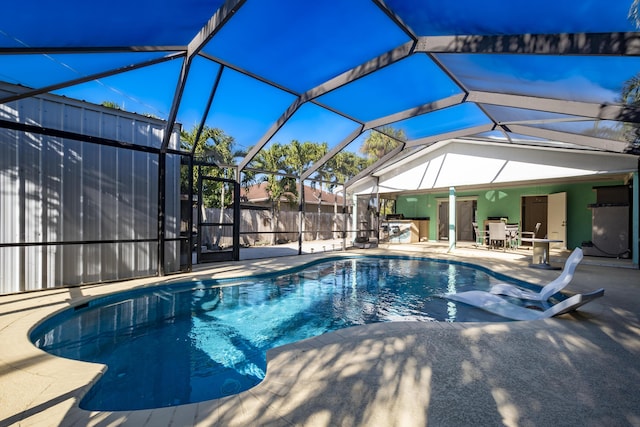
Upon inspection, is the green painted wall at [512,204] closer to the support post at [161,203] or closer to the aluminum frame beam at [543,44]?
the aluminum frame beam at [543,44]

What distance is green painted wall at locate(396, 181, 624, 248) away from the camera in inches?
404

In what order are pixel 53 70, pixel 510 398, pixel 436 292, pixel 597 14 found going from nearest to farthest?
pixel 510 398
pixel 597 14
pixel 53 70
pixel 436 292

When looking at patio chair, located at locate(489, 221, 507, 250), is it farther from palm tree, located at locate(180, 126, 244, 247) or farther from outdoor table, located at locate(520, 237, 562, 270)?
palm tree, located at locate(180, 126, 244, 247)

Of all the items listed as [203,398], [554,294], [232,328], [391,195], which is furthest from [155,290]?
[391,195]

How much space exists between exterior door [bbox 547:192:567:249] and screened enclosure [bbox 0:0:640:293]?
10.0 ft

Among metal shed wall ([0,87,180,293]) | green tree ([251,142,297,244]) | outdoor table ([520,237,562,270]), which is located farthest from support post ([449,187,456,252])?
metal shed wall ([0,87,180,293])

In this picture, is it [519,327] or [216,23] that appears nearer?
[519,327]

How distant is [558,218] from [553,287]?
8.01 m

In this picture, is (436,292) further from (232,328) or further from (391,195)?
(391,195)

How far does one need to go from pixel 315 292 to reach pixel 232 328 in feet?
7.19

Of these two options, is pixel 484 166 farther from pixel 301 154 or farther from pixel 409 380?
pixel 301 154

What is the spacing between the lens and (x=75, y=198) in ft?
16.5

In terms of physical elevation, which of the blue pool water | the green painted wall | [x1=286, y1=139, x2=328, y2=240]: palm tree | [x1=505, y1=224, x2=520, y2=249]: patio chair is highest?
[x1=286, y1=139, x2=328, y2=240]: palm tree

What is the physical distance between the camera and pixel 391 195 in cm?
1520
